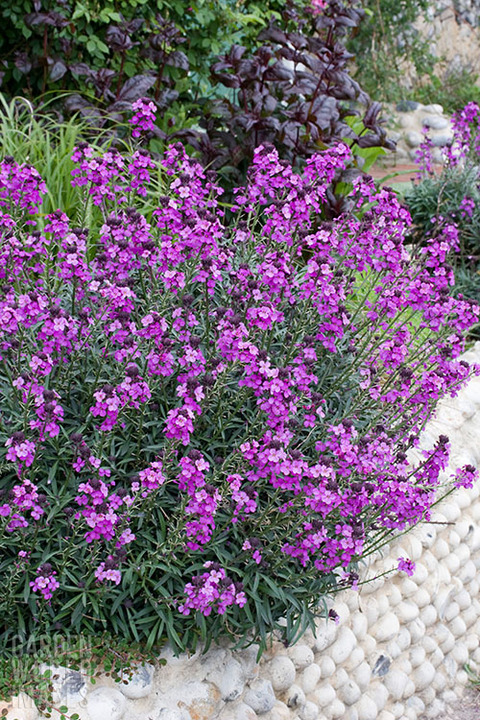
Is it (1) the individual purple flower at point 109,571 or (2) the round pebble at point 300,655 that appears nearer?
(1) the individual purple flower at point 109,571

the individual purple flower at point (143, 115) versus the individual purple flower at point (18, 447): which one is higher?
the individual purple flower at point (143, 115)

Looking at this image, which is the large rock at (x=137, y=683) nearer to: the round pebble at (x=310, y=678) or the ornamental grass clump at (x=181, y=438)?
the ornamental grass clump at (x=181, y=438)

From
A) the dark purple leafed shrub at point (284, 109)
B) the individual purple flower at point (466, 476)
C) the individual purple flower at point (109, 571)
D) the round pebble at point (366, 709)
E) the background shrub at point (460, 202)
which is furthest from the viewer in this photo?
the background shrub at point (460, 202)

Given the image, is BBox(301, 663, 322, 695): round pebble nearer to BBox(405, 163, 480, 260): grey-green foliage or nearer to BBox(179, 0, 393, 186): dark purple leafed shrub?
BBox(179, 0, 393, 186): dark purple leafed shrub

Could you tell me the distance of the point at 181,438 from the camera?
7.52 feet

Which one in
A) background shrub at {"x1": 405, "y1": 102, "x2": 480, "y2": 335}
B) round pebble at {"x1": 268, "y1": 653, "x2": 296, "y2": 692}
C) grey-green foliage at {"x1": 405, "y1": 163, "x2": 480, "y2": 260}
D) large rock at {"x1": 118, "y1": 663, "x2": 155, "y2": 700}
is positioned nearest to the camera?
large rock at {"x1": 118, "y1": 663, "x2": 155, "y2": 700}

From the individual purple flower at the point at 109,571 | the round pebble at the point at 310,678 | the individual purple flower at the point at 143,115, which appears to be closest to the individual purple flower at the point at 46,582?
the individual purple flower at the point at 109,571

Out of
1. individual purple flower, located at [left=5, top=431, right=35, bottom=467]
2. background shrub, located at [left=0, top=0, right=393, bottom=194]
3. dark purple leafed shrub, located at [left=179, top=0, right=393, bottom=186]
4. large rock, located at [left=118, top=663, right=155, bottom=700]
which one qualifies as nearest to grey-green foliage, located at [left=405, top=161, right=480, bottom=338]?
background shrub, located at [left=0, top=0, right=393, bottom=194]

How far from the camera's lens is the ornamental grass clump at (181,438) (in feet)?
7.93

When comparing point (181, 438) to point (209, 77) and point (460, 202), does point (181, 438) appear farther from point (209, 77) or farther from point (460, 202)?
point (460, 202)

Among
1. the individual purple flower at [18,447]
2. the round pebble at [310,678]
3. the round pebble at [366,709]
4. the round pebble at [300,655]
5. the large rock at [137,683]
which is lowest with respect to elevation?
the round pebble at [366,709]

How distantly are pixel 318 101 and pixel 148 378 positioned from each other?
9.55 ft

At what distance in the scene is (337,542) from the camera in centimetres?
260

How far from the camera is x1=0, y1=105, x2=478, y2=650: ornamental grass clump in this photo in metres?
2.42
